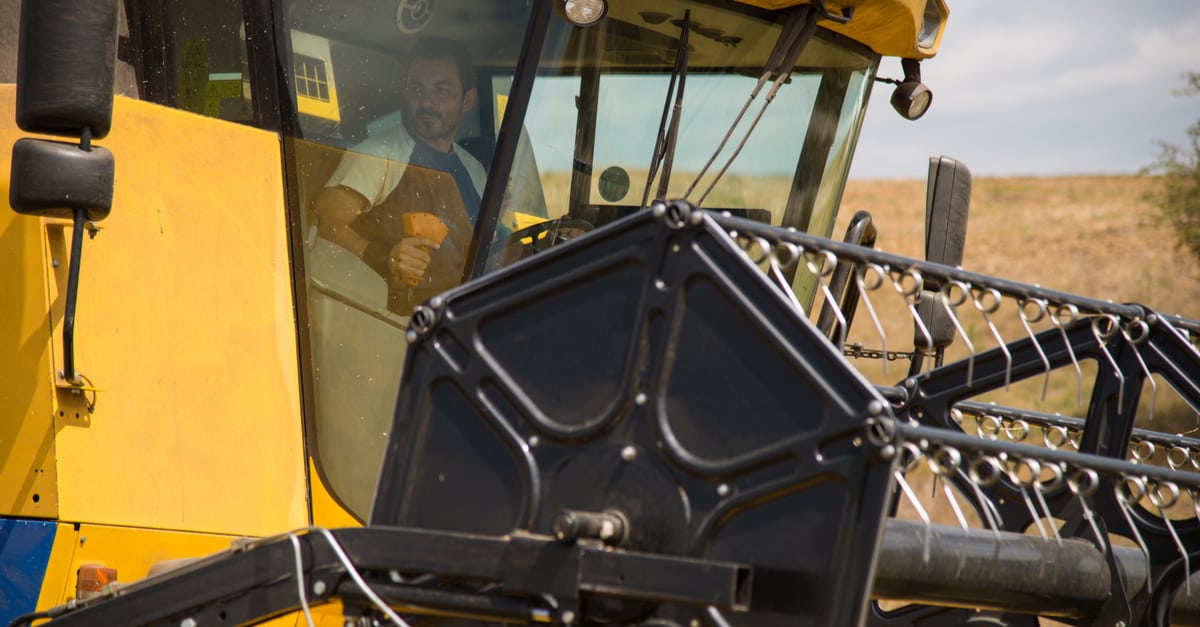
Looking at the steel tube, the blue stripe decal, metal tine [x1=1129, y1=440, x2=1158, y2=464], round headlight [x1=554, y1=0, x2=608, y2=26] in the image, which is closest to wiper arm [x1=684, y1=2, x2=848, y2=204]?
round headlight [x1=554, y1=0, x2=608, y2=26]

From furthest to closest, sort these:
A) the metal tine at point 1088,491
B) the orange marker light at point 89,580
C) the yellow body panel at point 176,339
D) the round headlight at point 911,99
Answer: the round headlight at point 911,99 < the yellow body panel at point 176,339 < the orange marker light at point 89,580 < the metal tine at point 1088,491

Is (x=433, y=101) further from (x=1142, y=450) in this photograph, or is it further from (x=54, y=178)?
(x=1142, y=450)

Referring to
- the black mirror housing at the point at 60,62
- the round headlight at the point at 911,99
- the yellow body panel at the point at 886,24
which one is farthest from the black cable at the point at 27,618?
the round headlight at the point at 911,99

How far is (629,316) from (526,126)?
124 cm

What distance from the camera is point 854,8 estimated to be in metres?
3.68

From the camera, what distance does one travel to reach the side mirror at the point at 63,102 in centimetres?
256

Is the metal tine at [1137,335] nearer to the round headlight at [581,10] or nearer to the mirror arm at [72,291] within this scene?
the round headlight at [581,10]

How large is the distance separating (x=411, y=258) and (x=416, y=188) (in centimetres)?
19

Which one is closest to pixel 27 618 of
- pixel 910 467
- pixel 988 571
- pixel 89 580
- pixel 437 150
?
pixel 89 580

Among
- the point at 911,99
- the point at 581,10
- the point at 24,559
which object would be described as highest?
the point at 911,99

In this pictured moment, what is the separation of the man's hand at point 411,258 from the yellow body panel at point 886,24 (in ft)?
3.73

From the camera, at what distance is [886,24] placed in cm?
388

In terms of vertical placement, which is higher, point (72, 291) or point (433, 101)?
point (433, 101)

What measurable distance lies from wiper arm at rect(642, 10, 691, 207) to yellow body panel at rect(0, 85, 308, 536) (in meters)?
Result: 1.02
